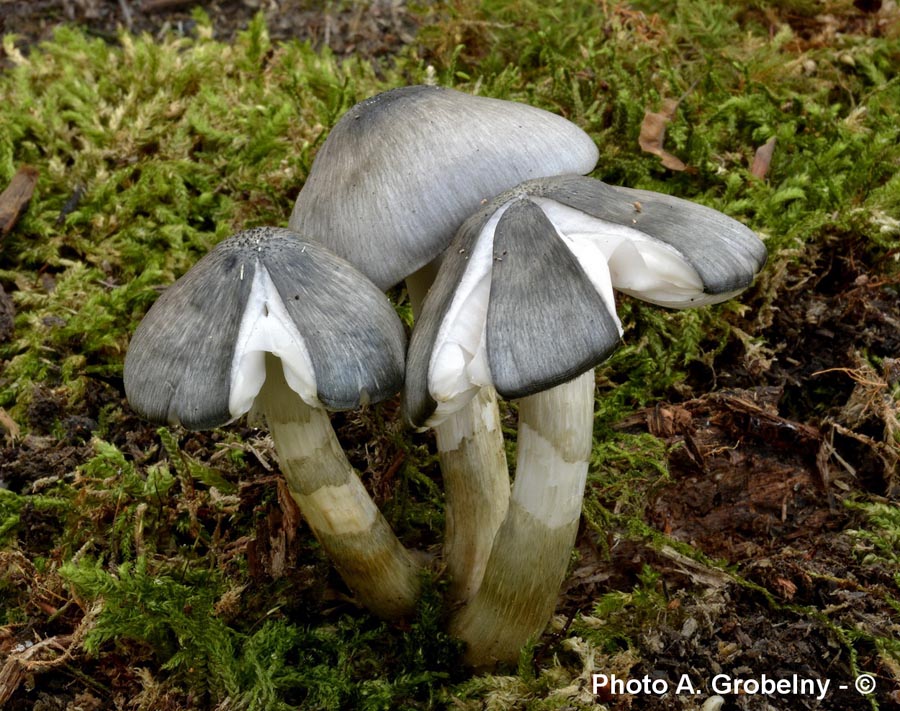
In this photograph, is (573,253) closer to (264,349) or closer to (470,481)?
(264,349)

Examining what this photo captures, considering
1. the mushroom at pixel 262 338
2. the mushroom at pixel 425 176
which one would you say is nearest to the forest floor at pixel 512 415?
the mushroom at pixel 425 176

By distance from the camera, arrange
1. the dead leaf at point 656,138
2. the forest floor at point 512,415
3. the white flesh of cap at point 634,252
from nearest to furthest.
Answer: the white flesh of cap at point 634,252
the forest floor at point 512,415
the dead leaf at point 656,138

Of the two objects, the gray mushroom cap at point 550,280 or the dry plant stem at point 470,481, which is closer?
the gray mushroom cap at point 550,280

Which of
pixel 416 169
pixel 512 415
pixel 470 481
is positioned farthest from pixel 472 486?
pixel 416 169

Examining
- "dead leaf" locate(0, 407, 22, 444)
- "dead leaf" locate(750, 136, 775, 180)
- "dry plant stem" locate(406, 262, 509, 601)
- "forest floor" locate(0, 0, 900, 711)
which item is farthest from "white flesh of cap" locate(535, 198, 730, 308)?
"dead leaf" locate(0, 407, 22, 444)

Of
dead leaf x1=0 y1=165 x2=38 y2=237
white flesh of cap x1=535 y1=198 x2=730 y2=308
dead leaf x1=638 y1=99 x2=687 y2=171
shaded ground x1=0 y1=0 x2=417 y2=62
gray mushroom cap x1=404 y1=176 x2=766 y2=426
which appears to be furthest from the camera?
shaded ground x1=0 y1=0 x2=417 y2=62

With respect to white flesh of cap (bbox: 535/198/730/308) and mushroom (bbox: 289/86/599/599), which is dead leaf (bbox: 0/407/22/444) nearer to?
mushroom (bbox: 289/86/599/599)

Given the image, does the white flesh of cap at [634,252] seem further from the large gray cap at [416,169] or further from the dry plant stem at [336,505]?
the dry plant stem at [336,505]
